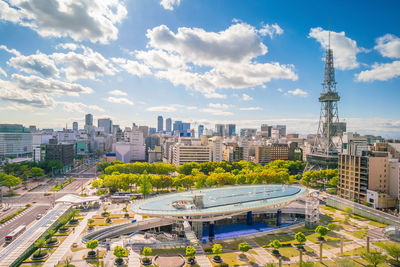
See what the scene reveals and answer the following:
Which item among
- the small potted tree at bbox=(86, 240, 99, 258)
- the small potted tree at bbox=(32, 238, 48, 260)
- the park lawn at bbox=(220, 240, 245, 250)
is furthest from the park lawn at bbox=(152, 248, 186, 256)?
the small potted tree at bbox=(32, 238, 48, 260)

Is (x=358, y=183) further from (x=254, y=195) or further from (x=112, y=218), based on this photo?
(x=112, y=218)

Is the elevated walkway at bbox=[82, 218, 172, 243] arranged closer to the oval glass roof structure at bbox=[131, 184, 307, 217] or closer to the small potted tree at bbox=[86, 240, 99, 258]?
the oval glass roof structure at bbox=[131, 184, 307, 217]

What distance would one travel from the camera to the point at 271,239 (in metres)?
51.0

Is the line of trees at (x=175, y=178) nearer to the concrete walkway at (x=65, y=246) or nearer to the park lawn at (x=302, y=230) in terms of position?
the concrete walkway at (x=65, y=246)

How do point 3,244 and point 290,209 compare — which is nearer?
point 3,244

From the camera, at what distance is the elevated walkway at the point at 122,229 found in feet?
167

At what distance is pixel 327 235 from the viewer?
2073 inches

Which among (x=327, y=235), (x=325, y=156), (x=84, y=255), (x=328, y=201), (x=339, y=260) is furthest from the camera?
(x=325, y=156)

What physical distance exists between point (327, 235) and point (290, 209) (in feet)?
48.4

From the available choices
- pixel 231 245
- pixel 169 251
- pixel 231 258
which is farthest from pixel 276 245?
pixel 169 251

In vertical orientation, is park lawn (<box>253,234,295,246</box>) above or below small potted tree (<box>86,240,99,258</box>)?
below

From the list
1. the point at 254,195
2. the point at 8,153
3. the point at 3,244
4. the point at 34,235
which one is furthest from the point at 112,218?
the point at 8,153

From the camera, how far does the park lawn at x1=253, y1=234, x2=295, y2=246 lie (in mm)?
49438

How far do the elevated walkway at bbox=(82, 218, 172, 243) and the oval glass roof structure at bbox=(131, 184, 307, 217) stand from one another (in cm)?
543
